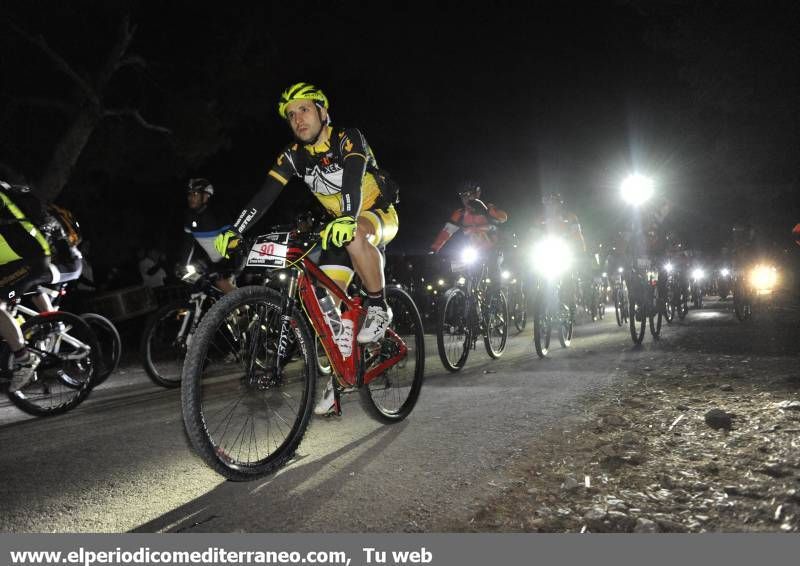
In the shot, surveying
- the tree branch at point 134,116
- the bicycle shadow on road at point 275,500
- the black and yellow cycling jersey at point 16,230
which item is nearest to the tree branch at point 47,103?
the tree branch at point 134,116

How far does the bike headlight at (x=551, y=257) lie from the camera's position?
310 inches

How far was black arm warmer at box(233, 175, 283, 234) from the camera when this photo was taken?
3.39 metres

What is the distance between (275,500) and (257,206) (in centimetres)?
185

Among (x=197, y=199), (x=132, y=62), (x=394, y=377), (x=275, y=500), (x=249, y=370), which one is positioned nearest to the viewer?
(x=275, y=500)

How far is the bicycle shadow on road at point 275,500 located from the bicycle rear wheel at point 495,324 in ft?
13.8

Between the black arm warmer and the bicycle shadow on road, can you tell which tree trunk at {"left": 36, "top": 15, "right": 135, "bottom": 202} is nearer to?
the black arm warmer

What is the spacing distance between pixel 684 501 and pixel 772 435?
1208 mm

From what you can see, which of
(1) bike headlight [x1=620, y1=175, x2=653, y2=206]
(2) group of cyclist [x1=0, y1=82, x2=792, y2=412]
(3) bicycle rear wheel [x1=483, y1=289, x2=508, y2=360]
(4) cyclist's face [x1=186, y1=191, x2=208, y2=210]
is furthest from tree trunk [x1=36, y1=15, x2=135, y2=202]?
(1) bike headlight [x1=620, y1=175, x2=653, y2=206]

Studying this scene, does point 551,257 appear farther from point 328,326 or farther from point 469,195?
point 328,326

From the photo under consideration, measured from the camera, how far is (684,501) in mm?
2318

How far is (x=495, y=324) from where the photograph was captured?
7473 millimetres

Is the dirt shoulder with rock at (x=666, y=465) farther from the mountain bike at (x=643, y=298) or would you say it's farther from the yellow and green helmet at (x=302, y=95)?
the mountain bike at (x=643, y=298)

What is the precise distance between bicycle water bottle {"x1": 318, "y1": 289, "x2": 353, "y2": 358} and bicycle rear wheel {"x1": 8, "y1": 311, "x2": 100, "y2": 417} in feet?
9.77

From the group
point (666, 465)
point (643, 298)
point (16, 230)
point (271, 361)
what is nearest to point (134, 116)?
point (16, 230)
